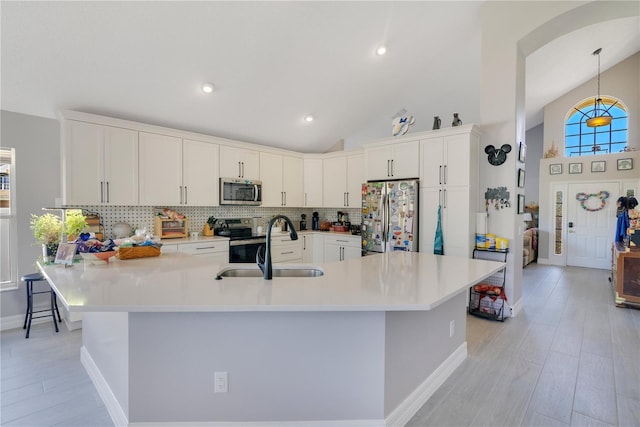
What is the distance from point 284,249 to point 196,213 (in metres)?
1.45

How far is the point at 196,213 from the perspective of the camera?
4535mm

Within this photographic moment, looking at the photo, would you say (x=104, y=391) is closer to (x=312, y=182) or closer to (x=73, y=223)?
(x=73, y=223)

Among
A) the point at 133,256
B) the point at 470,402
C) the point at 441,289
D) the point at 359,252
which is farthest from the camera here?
the point at 359,252

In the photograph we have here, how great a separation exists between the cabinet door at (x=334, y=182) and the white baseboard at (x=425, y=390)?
323 centimetres

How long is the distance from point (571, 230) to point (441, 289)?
290 inches

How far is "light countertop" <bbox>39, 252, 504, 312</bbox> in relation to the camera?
4.46 ft

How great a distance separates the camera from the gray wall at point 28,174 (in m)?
3.22

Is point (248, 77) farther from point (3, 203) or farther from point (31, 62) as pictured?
point (3, 203)

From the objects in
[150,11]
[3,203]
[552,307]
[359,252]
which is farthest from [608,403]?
[3,203]

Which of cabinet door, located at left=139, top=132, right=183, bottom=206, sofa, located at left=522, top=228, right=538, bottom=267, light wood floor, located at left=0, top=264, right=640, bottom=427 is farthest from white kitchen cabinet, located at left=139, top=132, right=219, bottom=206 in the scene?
sofa, located at left=522, top=228, right=538, bottom=267

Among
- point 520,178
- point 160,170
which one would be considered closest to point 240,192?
point 160,170

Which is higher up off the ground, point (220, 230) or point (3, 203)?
point (3, 203)

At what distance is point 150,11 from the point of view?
264 centimetres

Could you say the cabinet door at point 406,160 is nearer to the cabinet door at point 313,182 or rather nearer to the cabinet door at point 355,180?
the cabinet door at point 355,180
